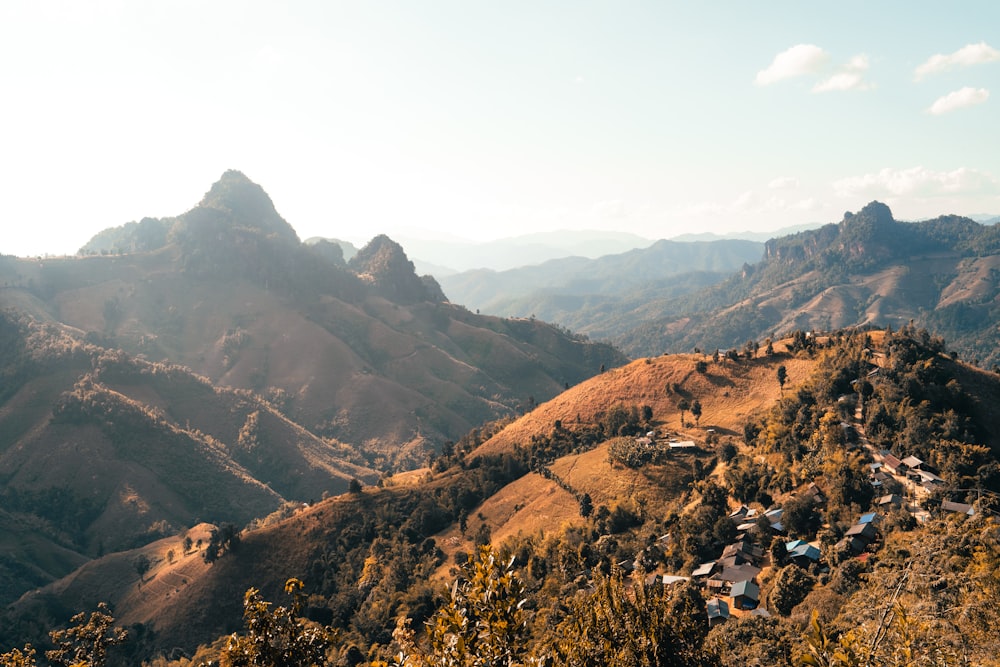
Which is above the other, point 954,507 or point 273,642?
point 273,642

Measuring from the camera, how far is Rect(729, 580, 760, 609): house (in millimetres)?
50750

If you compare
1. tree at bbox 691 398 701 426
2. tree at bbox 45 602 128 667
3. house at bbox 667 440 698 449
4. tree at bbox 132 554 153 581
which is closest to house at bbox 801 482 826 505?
house at bbox 667 440 698 449

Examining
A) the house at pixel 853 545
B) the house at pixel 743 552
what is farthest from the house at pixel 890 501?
the house at pixel 743 552

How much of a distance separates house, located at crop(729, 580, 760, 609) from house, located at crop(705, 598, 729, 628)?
1419 mm

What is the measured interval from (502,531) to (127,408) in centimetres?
Answer: 15373

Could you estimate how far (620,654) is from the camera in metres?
19.4

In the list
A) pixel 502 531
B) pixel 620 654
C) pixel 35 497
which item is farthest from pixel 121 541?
pixel 620 654

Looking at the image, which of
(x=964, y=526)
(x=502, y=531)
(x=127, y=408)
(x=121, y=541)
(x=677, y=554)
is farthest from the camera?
(x=127, y=408)

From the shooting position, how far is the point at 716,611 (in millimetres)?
49312

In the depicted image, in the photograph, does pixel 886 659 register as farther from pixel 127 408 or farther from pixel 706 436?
pixel 127 408

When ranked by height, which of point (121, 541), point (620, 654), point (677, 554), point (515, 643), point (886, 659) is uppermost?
point (515, 643)

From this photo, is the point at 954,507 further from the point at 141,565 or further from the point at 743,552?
the point at 141,565

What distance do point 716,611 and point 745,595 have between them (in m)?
3.78

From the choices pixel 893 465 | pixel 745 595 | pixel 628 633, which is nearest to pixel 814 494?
pixel 893 465
